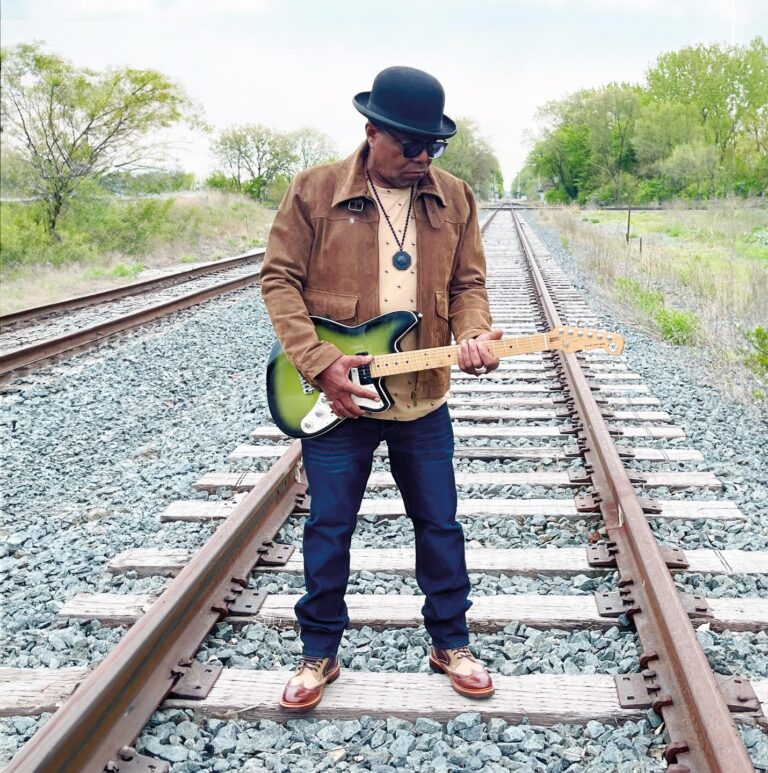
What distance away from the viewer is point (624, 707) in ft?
8.05

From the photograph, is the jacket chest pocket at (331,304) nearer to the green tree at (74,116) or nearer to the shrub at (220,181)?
the green tree at (74,116)

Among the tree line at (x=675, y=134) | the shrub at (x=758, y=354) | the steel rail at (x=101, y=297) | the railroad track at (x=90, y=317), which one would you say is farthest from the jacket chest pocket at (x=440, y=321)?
the tree line at (x=675, y=134)

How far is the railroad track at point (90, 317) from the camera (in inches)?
310

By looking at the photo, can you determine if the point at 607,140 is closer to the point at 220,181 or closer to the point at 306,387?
the point at 220,181

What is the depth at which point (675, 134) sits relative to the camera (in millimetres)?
52312

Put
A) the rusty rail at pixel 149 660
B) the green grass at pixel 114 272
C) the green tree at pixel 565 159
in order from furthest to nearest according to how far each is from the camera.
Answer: the green tree at pixel 565 159
the green grass at pixel 114 272
the rusty rail at pixel 149 660

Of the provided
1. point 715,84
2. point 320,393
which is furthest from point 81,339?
point 715,84

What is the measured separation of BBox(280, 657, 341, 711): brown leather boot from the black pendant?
127cm

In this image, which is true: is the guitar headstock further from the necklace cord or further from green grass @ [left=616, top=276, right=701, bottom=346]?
green grass @ [left=616, top=276, right=701, bottom=346]

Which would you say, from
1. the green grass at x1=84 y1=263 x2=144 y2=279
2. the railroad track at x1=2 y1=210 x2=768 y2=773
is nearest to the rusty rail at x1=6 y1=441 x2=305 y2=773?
the railroad track at x1=2 y1=210 x2=768 y2=773

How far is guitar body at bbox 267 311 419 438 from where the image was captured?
246 cm

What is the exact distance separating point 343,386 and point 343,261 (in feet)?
1.26

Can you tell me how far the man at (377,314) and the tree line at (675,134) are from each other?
39390 mm

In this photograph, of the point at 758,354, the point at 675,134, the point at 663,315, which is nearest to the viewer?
the point at 758,354
